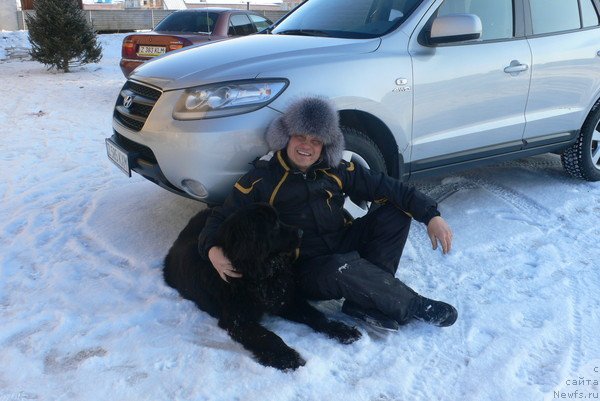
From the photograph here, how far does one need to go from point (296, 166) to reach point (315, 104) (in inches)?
14.2

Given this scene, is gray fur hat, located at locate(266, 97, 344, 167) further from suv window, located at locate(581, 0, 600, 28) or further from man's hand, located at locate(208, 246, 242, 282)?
suv window, located at locate(581, 0, 600, 28)

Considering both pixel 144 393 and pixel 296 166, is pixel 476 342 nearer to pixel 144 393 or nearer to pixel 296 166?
pixel 296 166

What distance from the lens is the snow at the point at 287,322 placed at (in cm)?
229

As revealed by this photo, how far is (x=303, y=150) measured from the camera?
2895 millimetres

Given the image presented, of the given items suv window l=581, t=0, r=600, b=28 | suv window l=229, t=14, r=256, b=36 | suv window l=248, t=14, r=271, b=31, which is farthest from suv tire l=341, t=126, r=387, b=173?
suv window l=248, t=14, r=271, b=31

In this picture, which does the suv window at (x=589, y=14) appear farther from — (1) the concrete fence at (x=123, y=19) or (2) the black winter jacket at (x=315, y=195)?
(1) the concrete fence at (x=123, y=19)

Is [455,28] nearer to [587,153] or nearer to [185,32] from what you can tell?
[587,153]

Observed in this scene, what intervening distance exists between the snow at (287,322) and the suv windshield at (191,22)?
5.49 m

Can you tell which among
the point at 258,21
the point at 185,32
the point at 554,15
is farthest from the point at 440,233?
the point at 258,21

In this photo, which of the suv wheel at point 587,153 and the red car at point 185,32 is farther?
the red car at point 185,32

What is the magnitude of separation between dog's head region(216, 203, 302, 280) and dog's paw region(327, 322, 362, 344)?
42 cm

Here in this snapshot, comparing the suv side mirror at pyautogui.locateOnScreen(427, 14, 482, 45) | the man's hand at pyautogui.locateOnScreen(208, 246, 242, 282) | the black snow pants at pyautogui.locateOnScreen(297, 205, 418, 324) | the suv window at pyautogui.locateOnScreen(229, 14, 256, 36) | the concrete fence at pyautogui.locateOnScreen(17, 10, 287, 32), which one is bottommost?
the concrete fence at pyautogui.locateOnScreen(17, 10, 287, 32)

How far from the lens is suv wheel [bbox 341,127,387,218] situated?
10.9 feet

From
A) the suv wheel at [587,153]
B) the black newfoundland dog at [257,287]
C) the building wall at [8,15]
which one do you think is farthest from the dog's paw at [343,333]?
the building wall at [8,15]
